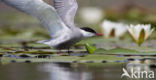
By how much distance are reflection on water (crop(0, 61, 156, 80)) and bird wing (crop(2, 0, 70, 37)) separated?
1.77ft

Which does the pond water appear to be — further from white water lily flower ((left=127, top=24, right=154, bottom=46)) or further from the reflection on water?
white water lily flower ((left=127, top=24, right=154, bottom=46))

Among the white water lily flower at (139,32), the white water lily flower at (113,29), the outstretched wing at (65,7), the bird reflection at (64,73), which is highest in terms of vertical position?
the outstretched wing at (65,7)

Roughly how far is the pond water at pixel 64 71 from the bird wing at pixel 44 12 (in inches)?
21.2

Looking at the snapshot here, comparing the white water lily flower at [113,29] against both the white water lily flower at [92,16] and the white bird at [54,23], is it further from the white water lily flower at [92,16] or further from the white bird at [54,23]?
the white water lily flower at [92,16]

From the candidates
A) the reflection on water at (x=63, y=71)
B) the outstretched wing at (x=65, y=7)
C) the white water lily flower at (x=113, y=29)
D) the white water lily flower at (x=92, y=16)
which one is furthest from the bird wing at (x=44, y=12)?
the white water lily flower at (x=92, y=16)

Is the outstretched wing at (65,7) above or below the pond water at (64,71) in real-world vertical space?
above

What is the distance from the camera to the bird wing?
4.87 metres

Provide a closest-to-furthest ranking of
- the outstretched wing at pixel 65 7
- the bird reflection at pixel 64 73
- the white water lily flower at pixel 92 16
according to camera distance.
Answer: the bird reflection at pixel 64 73 < the outstretched wing at pixel 65 7 < the white water lily flower at pixel 92 16

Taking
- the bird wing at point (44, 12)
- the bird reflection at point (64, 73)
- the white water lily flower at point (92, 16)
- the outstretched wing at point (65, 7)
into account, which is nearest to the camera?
the bird reflection at point (64, 73)

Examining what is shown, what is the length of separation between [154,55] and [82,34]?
2.74ft

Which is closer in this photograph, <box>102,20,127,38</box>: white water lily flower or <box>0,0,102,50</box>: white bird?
Result: <box>0,0,102,50</box>: white bird

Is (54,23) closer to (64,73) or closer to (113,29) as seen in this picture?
(64,73)

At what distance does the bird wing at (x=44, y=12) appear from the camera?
4871 mm

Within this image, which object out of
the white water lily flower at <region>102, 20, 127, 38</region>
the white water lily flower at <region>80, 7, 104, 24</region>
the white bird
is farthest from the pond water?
the white water lily flower at <region>80, 7, 104, 24</region>
